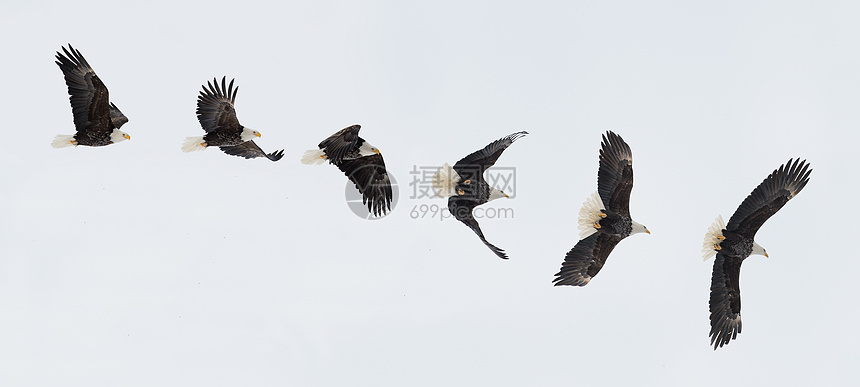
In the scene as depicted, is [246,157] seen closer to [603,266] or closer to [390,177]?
[390,177]

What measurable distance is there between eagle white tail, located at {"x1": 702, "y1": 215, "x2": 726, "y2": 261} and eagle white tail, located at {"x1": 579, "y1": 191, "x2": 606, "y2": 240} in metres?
1.91

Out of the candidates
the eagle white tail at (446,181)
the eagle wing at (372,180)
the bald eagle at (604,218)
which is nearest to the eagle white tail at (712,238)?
the bald eagle at (604,218)

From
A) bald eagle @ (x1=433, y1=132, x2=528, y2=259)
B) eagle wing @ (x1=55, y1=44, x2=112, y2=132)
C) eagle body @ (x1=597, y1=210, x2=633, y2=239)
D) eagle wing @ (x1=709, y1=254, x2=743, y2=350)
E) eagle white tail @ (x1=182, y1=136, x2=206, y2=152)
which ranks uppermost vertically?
eagle wing @ (x1=55, y1=44, x2=112, y2=132)

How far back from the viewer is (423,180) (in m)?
13.6

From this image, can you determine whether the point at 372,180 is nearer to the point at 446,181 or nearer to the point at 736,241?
the point at 446,181

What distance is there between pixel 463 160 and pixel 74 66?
620 centimetres

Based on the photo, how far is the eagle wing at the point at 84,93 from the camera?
12414mm

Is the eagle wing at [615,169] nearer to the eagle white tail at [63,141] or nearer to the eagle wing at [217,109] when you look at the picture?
the eagle wing at [217,109]

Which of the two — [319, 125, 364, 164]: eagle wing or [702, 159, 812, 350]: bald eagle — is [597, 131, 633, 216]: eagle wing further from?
[319, 125, 364, 164]: eagle wing

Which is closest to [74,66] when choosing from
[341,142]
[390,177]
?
[341,142]

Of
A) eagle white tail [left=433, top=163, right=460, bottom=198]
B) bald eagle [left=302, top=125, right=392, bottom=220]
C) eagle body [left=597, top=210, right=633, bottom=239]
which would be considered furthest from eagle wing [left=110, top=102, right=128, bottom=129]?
Result: eagle body [left=597, top=210, right=633, bottom=239]

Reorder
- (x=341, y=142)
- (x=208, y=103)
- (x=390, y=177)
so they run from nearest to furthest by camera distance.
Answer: (x=341, y=142)
(x=208, y=103)
(x=390, y=177)

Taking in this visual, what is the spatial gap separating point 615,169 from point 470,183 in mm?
2380

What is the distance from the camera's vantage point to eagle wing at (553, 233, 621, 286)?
538 inches
